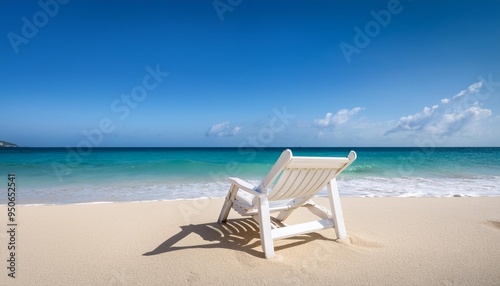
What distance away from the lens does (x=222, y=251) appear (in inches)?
122

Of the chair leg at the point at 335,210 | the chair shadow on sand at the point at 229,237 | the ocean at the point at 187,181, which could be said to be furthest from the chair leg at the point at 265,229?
the ocean at the point at 187,181

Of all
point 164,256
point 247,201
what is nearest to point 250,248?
point 247,201

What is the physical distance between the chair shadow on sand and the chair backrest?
25.6 inches

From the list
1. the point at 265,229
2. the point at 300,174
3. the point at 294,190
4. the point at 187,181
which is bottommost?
the point at 187,181

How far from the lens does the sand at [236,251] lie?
8.26 feet

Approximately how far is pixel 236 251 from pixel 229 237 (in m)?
0.50

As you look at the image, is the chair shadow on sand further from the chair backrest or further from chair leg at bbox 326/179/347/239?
the chair backrest

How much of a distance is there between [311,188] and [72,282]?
2597 mm

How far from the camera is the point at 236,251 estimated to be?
3.08 meters

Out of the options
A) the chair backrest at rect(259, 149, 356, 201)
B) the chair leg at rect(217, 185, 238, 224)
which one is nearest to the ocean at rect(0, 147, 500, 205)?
the chair leg at rect(217, 185, 238, 224)

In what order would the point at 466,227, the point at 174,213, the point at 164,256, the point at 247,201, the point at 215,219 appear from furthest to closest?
the point at 174,213
the point at 215,219
the point at 466,227
the point at 247,201
the point at 164,256

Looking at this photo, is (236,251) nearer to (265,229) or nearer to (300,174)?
(265,229)

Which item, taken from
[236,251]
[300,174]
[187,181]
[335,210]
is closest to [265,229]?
[236,251]

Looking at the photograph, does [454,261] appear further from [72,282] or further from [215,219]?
[72,282]
